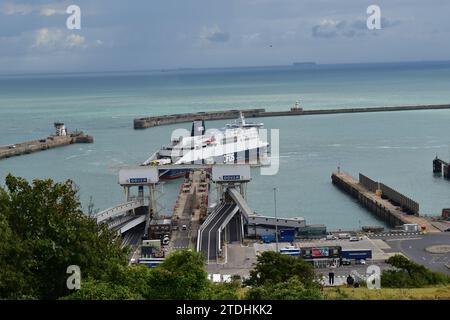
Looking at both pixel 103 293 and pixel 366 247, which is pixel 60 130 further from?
pixel 103 293

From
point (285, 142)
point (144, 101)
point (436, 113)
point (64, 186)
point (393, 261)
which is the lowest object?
point (393, 261)

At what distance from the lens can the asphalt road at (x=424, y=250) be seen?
59.2ft

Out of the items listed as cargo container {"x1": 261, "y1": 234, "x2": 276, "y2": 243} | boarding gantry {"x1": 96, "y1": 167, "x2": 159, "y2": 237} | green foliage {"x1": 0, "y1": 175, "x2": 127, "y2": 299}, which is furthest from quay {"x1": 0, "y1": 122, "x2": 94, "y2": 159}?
green foliage {"x1": 0, "y1": 175, "x2": 127, "y2": 299}

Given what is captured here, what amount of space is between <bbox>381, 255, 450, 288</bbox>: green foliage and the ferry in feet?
69.3

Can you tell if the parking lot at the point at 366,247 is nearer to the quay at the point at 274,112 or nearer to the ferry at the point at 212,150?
the ferry at the point at 212,150

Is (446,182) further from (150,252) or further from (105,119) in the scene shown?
(105,119)

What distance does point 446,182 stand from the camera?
3158 cm

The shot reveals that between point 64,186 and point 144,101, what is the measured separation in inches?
3045

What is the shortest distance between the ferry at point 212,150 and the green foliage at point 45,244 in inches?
918

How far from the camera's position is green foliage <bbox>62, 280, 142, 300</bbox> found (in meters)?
8.74

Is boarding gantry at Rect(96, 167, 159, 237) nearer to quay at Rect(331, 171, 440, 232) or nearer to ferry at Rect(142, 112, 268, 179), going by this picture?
quay at Rect(331, 171, 440, 232)

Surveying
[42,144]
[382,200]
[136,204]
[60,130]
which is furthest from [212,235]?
[60,130]
